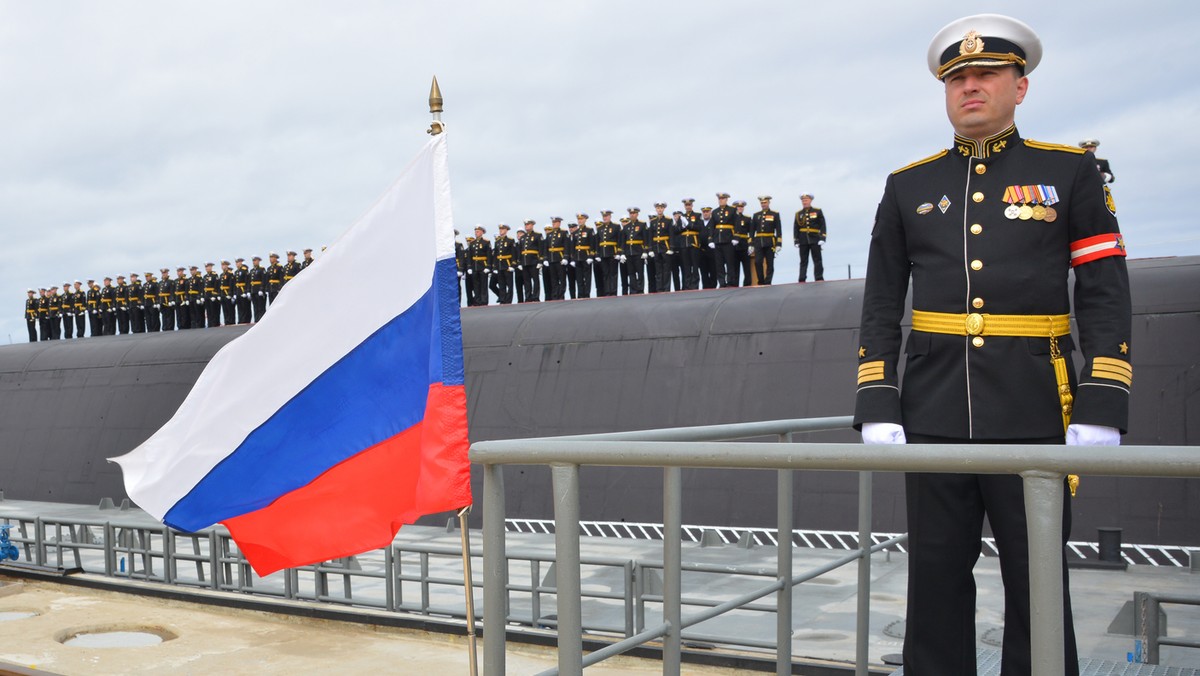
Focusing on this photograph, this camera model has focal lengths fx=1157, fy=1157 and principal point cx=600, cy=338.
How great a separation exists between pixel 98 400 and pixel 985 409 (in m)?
24.1

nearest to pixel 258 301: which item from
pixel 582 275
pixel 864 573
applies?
pixel 582 275

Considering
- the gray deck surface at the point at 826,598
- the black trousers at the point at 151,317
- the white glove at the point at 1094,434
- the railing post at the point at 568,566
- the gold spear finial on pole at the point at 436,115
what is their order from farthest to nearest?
the black trousers at the point at 151,317, the gray deck surface at the point at 826,598, the gold spear finial on pole at the point at 436,115, the white glove at the point at 1094,434, the railing post at the point at 568,566

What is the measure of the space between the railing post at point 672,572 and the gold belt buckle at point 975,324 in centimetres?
98

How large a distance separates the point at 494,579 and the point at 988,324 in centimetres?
170

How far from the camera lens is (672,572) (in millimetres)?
3006

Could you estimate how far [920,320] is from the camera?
350cm

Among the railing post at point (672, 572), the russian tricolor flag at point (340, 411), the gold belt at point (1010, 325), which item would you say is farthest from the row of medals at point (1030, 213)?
the russian tricolor flag at point (340, 411)

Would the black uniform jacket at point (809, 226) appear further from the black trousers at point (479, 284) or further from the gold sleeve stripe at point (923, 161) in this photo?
the gold sleeve stripe at point (923, 161)

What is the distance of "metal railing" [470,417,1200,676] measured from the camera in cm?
189

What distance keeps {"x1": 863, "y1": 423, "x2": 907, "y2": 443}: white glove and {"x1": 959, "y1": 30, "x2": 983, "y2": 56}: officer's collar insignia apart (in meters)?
1.09

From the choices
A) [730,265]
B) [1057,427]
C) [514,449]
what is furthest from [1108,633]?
[730,265]

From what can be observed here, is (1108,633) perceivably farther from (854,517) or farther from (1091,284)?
(1091,284)

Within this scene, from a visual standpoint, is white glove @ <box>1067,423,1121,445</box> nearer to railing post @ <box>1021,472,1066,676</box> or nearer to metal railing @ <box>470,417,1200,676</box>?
metal railing @ <box>470,417,1200,676</box>

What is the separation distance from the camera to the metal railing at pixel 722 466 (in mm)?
1886
